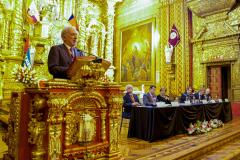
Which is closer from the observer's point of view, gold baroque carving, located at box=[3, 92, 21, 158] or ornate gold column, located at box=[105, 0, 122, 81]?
gold baroque carving, located at box=[3, 92, 21, 158]

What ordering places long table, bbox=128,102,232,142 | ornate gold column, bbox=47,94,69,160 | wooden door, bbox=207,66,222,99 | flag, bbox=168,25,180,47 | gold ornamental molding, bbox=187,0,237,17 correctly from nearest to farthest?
ornate gold column, bbox=47,94,69,160
long table, bbox=128,102,232,142
gold ornamental molding, bbox=187,0,237,17
wooden door, bbox=207,66,222,99
flag, bbox=168,25,180,47

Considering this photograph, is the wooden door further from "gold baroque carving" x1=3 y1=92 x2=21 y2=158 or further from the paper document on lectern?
"gold baroque carving" x1=3 y1=92 x2=21 y2=158

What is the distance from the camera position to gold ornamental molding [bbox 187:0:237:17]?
9.20m

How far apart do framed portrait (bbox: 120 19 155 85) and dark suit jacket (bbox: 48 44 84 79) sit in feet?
31.5

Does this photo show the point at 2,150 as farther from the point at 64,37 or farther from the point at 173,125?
the point at 173,125

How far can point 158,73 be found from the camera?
1162 cm

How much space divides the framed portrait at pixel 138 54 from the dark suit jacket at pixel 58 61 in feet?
31.5

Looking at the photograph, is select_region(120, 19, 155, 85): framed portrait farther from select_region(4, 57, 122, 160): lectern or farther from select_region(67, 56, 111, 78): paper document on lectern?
select_region(67, 56, 111, 78): paper document on lectern

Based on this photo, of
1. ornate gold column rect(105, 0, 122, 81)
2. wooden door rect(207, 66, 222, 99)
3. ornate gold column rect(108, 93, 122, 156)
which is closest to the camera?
ornate gold column rect(108, 93, 122, 156)

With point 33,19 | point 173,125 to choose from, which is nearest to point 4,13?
point 33,19

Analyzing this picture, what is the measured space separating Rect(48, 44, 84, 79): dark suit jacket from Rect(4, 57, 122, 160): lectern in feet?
0.43

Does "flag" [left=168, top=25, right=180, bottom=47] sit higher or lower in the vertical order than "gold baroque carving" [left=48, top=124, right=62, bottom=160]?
higher

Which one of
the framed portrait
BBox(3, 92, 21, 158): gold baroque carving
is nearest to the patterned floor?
BBox(3, 92, 21, 158): gold baroque carving

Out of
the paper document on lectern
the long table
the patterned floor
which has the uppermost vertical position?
the paper document on lectern
